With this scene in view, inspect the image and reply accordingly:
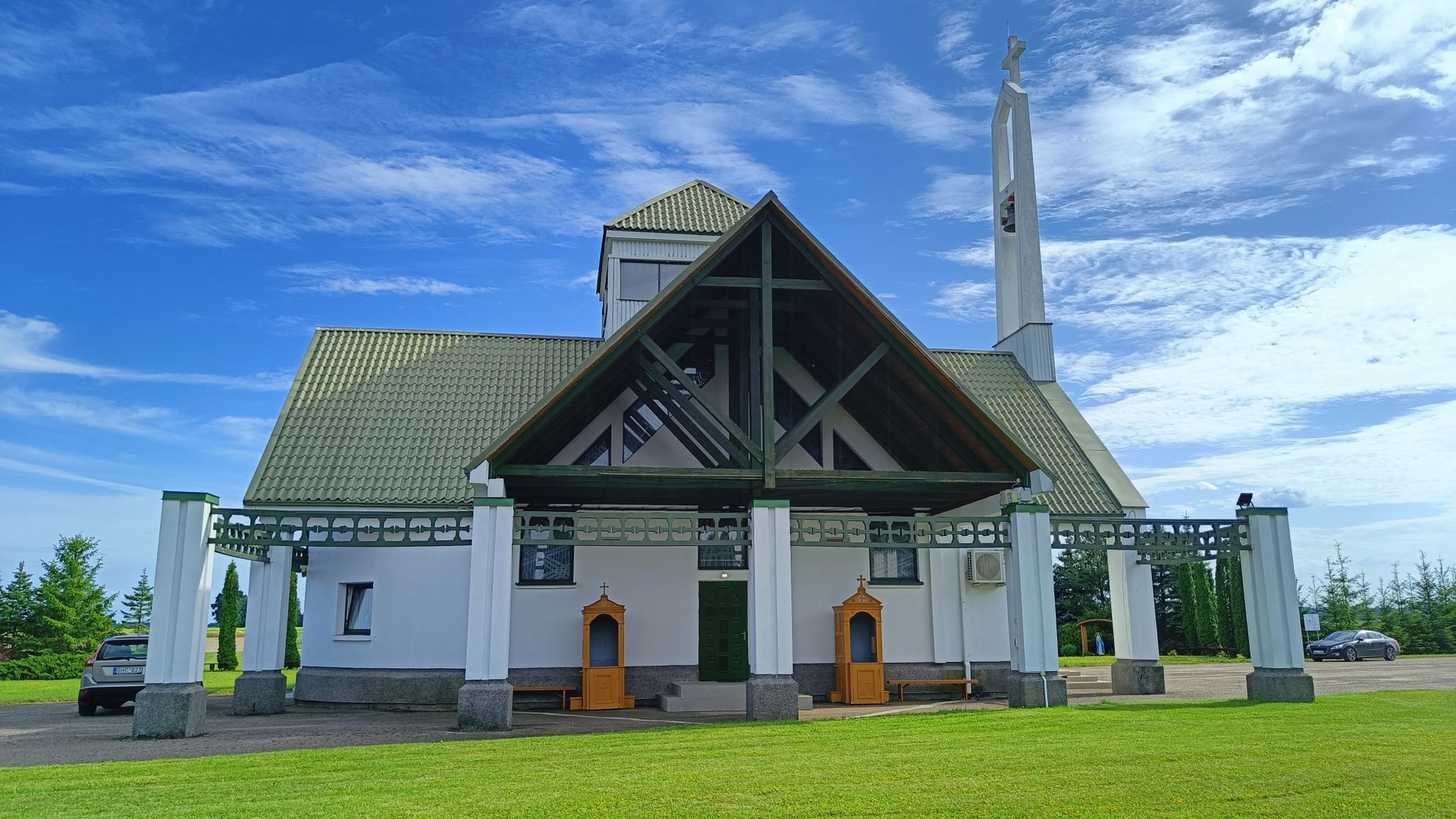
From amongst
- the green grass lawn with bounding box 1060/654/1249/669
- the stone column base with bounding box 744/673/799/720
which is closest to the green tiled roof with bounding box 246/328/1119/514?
the stone column base with bounding box 744/673/799/720

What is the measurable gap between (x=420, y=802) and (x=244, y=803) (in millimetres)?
1507

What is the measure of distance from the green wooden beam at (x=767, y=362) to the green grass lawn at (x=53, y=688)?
10.7 metres

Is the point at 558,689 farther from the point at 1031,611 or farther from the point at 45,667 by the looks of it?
the point at 45,667

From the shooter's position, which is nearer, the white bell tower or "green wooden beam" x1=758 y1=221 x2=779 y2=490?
"green wooden beam" x1=758 y1=221 x2=779 y2=490

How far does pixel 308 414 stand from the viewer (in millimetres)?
19906

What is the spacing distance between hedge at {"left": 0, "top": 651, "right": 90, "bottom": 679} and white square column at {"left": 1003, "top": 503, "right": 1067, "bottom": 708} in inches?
1125

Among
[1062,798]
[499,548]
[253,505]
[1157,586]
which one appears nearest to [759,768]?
[1062,798]

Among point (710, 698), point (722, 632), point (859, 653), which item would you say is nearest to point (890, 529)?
point (859, 653)

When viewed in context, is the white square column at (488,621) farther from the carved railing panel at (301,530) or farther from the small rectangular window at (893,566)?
the small rectangular window at (893,566)

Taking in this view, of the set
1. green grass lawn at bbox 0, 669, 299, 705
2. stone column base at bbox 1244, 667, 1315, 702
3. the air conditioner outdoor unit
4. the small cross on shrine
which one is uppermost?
the small cross on shrine

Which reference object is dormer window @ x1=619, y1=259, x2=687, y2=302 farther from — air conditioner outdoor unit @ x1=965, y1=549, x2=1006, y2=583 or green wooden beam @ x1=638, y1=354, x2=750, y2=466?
air conditioner outdoor unit @ x1=965, y1=549, x2=1006, y2=583

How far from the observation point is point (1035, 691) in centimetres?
1471

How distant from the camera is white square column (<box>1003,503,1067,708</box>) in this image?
14781 millimetres

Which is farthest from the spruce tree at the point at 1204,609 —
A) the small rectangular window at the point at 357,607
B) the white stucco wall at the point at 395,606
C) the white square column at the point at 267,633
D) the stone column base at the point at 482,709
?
the white square column at the point at 267,633
